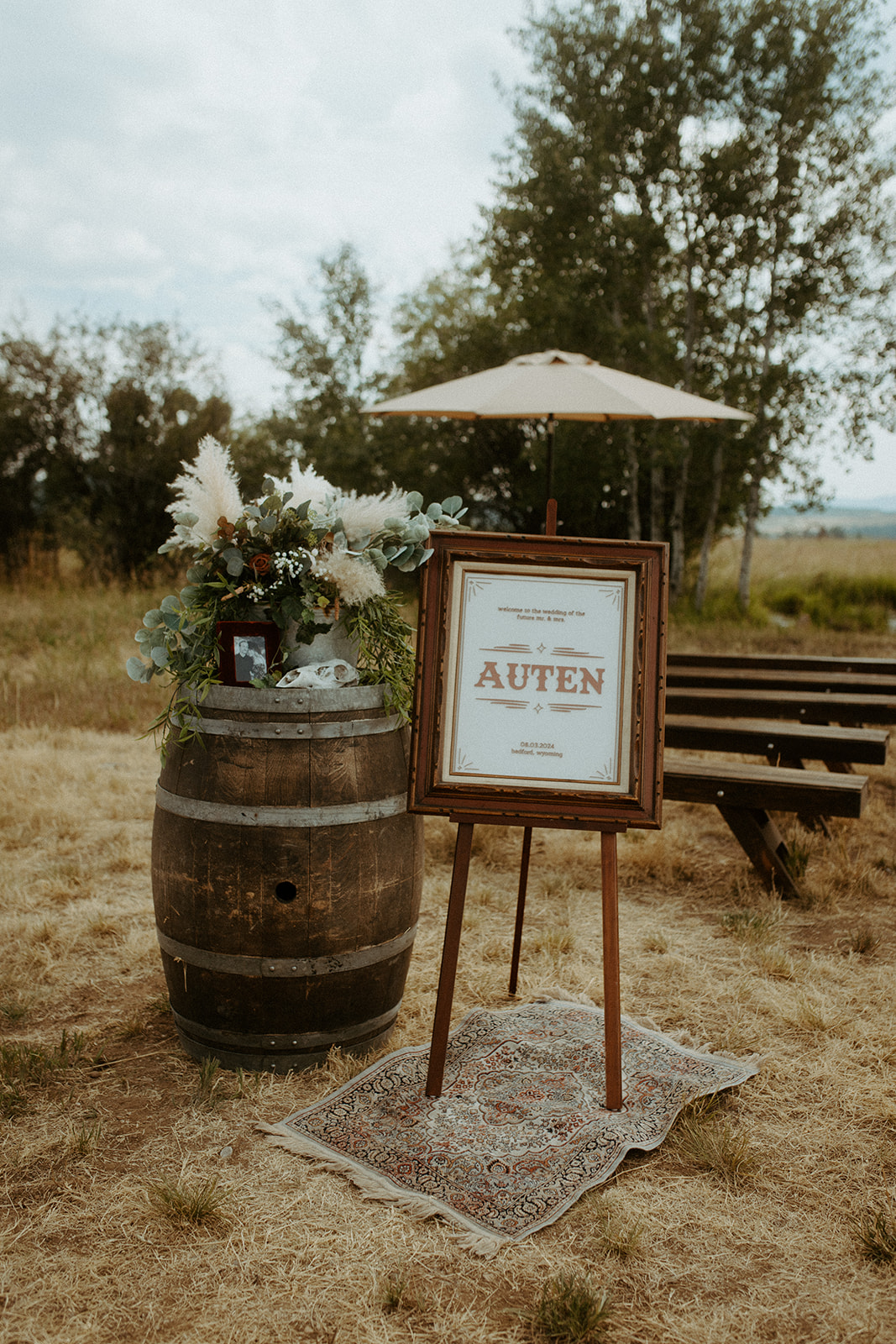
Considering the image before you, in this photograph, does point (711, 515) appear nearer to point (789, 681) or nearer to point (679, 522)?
point (679, 522)

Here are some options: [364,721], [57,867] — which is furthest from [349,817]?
[57,867]

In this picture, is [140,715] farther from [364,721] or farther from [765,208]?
[765,208]

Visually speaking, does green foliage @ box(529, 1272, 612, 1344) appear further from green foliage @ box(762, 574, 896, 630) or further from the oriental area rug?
green foliage @ box(762, 574, 896, 630)

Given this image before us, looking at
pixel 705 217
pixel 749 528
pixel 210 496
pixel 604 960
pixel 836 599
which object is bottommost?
pixel 604 960

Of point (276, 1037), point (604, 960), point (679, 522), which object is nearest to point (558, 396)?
point (604, 960)

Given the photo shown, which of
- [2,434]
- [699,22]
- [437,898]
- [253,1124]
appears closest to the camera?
[253,1124]

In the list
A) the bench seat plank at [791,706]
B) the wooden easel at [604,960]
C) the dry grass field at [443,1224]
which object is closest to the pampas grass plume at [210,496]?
the wooden easel at [604,960]

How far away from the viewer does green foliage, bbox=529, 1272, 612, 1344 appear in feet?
5.37

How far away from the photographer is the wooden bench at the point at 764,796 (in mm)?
3555

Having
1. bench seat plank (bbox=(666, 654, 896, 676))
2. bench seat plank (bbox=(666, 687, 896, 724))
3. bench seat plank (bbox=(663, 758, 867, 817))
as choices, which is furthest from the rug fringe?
bench seat plank (bbox=(666, 654, 896, 676))

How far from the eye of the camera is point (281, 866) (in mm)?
2326

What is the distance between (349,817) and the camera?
2363 millimetres

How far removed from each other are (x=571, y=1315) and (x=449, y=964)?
0.82 m

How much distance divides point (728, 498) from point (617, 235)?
3.88 metres
